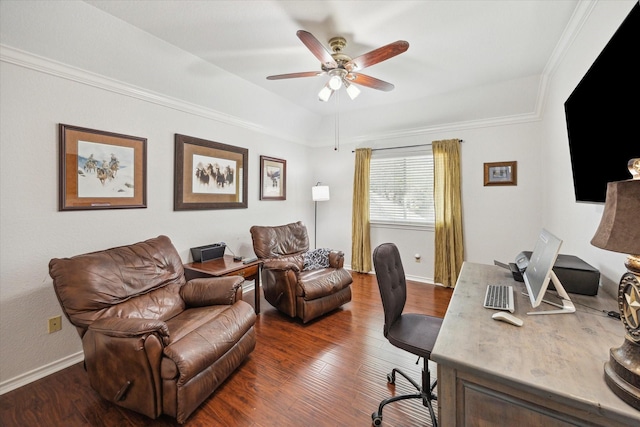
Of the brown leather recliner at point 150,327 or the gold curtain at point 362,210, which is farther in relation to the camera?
the gold curtain at point 362,210

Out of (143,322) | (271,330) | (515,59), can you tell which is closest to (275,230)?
(271,330)

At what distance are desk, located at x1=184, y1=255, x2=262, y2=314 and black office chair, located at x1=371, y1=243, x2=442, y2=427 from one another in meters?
1.70

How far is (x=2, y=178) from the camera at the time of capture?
1857 millimetres

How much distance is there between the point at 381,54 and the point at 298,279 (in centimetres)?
226

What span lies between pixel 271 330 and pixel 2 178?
251cm

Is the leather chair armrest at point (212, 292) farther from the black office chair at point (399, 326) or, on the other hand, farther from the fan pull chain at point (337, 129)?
the fan pull chain at point (337, 129)

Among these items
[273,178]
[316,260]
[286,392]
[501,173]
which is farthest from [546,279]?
[273,178]

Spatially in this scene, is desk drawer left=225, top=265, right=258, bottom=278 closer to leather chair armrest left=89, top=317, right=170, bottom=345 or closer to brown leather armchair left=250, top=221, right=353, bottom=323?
brown leather armchair left=250, top=221, right=353, bottom=323

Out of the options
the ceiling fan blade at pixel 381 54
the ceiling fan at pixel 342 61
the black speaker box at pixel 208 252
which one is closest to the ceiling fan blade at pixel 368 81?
the ceiling fan at pixel 342 61

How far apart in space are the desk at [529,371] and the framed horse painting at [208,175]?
117 inches

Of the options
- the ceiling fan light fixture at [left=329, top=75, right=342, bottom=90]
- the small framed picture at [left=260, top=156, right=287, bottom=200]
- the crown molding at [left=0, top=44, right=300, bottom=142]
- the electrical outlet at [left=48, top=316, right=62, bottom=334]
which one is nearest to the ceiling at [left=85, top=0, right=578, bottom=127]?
the ceiling fan light fixture at [left=329, top=75, right=342, bottom=90]

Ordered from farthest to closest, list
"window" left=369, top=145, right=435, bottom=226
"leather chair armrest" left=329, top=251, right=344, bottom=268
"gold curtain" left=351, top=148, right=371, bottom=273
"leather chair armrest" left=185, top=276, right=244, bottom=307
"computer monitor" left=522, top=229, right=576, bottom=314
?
"gold curtain" left=351, top=148, right=371, bottom=273, "window" left=369, top=145, right=435, bottom=226, "leather chair armrest" left=329, top=251, right=344, bottom=268, "leather chair armrest" left=185, top=276, right=244, bottom=307, "computer monitor" left=522, top=229, right=576, bottom=314

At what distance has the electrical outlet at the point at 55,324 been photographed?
2080 mm

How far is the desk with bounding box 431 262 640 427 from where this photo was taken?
778 mm
